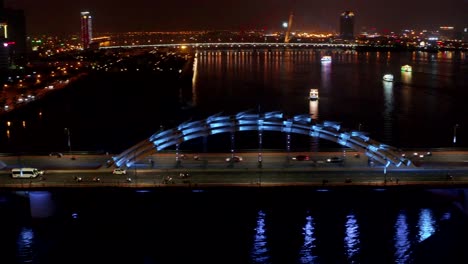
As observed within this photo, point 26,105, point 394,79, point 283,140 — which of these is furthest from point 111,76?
point 283,140

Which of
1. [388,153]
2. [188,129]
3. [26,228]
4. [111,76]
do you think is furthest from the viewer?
[111,76]

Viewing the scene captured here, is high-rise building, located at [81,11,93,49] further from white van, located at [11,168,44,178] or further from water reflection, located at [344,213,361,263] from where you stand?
water reflection, located at [344,213,361,263]

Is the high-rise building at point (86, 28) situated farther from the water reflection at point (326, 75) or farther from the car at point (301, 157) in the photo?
the car at point (301, 157)

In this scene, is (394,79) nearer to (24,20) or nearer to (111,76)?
(111,76)

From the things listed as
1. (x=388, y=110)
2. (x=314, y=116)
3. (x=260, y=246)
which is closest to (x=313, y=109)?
(x=314, y=116)

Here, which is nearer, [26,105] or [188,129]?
[188,129]

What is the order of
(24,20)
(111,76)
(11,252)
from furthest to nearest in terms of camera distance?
(24,20) < (111,76) < (11,252)

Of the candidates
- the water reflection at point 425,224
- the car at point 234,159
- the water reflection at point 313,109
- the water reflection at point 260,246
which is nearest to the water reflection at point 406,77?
the water reflection at point 313,109
